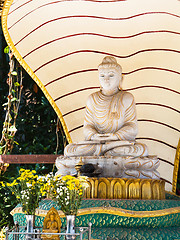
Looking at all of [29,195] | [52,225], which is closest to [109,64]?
[29,195]

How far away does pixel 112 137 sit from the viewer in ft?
23.5

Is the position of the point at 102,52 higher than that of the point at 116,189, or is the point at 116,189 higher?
the point at 102,52

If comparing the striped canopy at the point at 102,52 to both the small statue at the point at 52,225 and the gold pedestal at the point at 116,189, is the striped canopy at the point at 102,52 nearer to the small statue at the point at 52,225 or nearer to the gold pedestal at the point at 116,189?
the gold pedestal at the point at 116,189

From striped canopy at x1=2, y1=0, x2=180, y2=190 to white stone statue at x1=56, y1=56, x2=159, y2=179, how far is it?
87 centimetres

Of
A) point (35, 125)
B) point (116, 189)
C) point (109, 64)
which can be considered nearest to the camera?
point (116, 189)

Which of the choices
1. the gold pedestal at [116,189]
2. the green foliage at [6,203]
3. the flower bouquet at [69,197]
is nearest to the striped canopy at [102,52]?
the green foliage at [6,203]

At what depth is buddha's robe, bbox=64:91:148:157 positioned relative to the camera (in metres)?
7.03

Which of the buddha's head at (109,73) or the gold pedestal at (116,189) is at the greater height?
the buddha's head at (109,73)

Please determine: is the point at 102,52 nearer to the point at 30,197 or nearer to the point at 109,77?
the point at 109,77

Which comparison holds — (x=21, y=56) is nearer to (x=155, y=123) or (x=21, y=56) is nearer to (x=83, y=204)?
(x=155, y=123)

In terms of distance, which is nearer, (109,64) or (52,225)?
(52,225)

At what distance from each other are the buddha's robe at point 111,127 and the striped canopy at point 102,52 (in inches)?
43.8

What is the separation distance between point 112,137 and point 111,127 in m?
0.26

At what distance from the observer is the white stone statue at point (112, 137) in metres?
6.84
